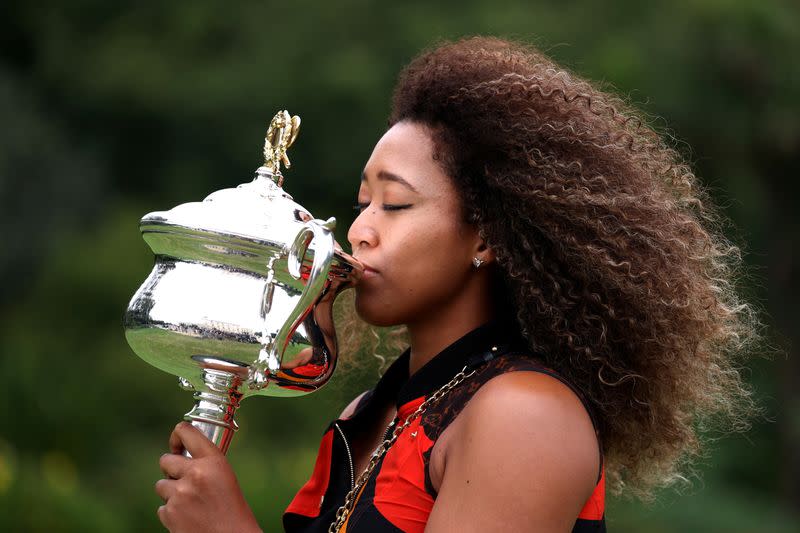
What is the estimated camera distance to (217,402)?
186 centimetres

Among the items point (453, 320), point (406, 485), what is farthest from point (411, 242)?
point (406, 485)

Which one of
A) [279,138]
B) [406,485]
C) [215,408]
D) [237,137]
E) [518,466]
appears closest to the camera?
[518,466]

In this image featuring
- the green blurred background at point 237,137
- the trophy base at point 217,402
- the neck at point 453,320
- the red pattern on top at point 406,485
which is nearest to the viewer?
the red pattern on top at point 406,485

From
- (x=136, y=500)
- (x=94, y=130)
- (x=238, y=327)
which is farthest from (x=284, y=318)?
(x=94, y=130)

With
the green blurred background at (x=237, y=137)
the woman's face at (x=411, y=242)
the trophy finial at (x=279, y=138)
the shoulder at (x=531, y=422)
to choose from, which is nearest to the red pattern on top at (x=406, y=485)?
the shoulder at (x=531, y=422)

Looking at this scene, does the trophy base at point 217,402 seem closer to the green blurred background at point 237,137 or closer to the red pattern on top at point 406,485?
the red pattern on top at point 406,485

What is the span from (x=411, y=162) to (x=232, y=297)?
0.37 m

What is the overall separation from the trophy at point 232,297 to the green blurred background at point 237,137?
4490 mm

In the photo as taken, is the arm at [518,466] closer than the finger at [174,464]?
Yes

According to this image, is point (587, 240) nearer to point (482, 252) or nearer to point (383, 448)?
point (482, 252)

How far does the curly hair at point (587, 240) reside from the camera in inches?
73.5

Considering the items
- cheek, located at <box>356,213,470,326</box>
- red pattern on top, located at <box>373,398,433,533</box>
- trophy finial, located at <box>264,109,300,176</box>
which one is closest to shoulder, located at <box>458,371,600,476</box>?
red pattern on top, located at <box>373,398,433,533</box>

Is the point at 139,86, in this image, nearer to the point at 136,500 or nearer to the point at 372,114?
the point at 372,114

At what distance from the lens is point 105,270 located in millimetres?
7215
